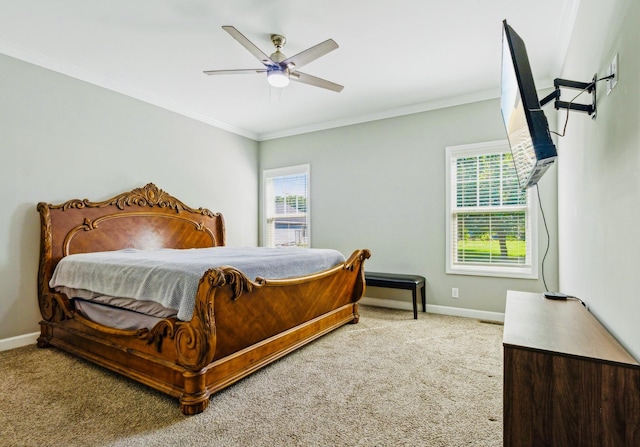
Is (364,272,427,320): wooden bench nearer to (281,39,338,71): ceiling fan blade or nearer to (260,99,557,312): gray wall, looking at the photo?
(260,99,557,312): gray wall

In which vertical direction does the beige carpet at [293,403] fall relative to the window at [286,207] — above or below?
below

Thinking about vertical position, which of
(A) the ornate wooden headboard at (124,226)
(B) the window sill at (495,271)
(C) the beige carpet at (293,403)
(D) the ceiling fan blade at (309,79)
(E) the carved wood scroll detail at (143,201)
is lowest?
(C) the beige carpet at (293,403)

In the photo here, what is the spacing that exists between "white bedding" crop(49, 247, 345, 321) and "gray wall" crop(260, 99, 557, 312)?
5.10 feet

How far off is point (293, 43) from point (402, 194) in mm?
2288

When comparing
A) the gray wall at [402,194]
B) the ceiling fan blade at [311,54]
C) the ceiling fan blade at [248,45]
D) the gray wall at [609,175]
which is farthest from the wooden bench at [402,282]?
the ceiling fan blade at [248,45]

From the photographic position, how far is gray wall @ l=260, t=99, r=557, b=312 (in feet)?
12.6

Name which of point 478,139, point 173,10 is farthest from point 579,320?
point 173,10

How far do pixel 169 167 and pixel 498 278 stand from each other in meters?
4.22

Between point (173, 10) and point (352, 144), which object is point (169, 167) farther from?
point (352, 144)

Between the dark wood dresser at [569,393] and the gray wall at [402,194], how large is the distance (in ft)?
9.20

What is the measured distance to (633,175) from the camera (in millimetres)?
1157

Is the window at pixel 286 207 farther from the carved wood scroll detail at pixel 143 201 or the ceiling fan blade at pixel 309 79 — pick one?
the ceiling fan blade at pixel 309 79

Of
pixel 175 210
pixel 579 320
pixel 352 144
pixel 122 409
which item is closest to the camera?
pixel 579 320

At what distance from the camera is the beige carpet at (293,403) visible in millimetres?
1676
